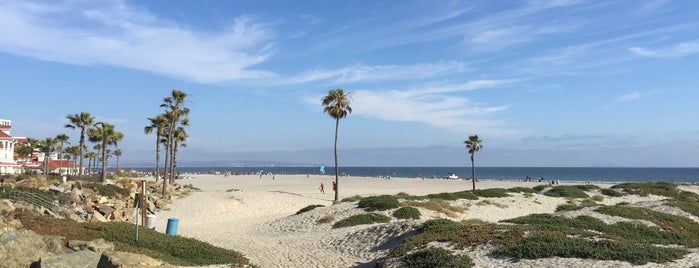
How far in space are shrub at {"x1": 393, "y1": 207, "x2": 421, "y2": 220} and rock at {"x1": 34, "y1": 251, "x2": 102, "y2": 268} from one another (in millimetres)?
17189

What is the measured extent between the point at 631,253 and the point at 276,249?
13.2m

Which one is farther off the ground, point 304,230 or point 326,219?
point 326,219

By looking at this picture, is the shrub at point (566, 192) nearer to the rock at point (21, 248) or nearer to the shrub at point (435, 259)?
the shrub at point (435, 259)

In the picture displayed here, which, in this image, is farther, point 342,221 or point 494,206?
point 494,206

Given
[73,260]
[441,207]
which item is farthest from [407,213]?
[73,260]

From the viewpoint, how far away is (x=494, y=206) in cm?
3722

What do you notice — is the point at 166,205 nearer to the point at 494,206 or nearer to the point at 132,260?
the point at 494,206

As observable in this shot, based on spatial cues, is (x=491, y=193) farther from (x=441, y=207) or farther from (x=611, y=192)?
(x=611, y=192)

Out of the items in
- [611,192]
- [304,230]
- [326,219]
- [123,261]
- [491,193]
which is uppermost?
[123,261]

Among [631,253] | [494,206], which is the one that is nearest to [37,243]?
[631,253]

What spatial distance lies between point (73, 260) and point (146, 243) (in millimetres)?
4716

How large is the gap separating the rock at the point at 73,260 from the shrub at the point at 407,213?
17189 millimetres

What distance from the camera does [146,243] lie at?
1667cm

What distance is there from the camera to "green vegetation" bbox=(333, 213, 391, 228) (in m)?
25.3
